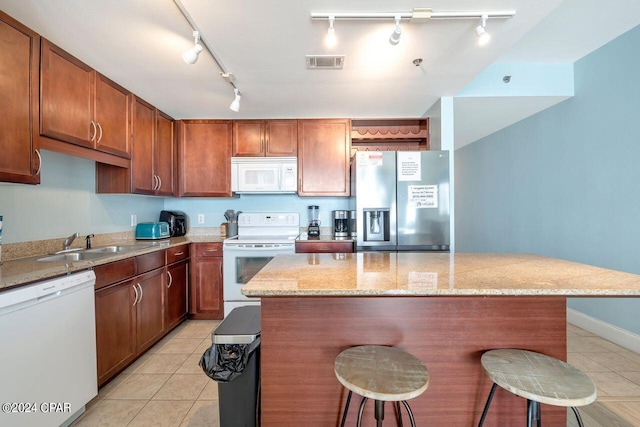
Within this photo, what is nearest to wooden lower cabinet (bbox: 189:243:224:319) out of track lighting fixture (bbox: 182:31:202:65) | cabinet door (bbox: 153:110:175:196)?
cabinet door (bbox: 153:110:175:196)

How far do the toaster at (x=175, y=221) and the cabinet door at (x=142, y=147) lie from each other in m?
0.52

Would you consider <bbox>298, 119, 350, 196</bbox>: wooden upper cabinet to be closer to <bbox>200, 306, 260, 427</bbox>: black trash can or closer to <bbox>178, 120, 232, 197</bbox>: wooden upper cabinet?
<bbox>178, 120, 232, 197</bbox>: wooden upper cabinet

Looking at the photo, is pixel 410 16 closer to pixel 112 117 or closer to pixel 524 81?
pixel 524 81

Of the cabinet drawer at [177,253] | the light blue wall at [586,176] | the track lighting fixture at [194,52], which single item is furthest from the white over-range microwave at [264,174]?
the light blue wall at [586,176]

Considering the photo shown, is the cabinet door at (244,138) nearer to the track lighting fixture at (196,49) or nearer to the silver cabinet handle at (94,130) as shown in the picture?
the track lighting fixture at (196,49)

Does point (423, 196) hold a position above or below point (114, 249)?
above

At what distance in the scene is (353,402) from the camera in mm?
1222

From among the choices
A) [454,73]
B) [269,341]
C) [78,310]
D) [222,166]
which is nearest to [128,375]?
[78,310]

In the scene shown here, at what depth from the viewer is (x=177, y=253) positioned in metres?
2.71

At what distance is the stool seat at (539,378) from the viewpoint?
0.85 meters

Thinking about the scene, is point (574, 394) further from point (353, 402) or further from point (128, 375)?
point (128, 375)

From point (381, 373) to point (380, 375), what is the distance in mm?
12

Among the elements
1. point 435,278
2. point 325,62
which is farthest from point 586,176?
point 325,62

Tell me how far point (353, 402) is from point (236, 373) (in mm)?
556
